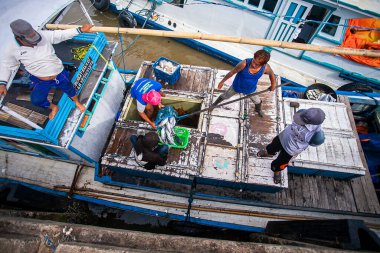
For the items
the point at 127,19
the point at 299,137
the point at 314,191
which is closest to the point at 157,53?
the point at 127,19

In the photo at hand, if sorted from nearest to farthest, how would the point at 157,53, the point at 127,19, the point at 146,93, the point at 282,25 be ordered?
1. the point at 146,93
2. the point at 282,25
3. the point at 127,19
4. the point at 157,53

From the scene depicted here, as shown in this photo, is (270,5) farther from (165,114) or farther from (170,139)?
(170,139)

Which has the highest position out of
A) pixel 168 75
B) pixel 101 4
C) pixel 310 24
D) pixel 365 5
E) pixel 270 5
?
pixel 101 4

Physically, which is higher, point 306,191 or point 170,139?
point 170,139

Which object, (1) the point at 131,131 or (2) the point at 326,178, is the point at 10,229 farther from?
(2) the point at 326,178

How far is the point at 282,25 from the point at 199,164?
5.91 meters

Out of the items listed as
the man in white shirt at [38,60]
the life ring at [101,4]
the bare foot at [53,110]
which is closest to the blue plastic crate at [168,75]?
the man in white shirt at [38,60]

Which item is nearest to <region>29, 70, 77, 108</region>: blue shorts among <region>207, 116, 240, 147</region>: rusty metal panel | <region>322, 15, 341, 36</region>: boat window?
<region>207, 116, 240, 147</region>: rusty metal panel

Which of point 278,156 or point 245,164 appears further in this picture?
point 245,164

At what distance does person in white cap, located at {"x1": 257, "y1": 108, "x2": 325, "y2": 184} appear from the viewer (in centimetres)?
361

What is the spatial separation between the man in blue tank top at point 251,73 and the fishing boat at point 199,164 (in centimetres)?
32

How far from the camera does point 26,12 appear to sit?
149 inches

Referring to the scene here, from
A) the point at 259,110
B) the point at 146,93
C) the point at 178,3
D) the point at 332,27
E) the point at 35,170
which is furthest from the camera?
the point at 178,3

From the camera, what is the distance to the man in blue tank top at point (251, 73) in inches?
175
